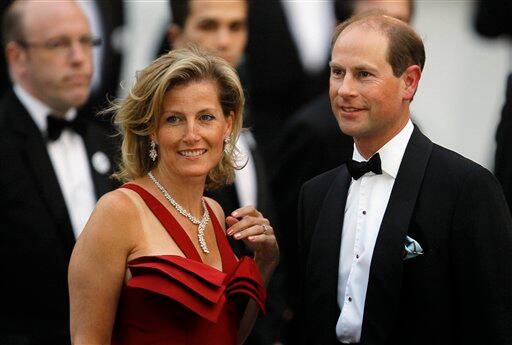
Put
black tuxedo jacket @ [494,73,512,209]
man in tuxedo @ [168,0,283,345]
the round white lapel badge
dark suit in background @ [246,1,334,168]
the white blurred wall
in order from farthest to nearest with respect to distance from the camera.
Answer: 1. the white blurred wall
2. dark suit in background @ [246,1,334,168]
3. man in tuxedo @ [168,0,283,345]
4. the round white lapel badge
5. black tuxedo jacket @ [494,73,512,209]

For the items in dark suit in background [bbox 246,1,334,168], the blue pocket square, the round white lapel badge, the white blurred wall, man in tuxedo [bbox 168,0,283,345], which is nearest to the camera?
the blue pocket square

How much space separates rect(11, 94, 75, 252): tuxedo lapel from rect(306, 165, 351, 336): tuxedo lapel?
5.33ft

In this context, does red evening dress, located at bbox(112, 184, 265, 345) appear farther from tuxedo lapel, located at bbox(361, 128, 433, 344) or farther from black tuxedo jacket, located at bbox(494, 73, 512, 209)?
black tuxedo jacket, located at bbox(494, 73, 512, 209)

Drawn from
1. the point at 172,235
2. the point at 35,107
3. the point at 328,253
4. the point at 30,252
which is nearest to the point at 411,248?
the point at 328,253

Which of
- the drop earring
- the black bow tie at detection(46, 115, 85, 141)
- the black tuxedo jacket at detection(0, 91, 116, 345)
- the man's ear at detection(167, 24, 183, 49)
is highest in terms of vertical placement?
the man's ear at detection(167, 24, 183, 49)

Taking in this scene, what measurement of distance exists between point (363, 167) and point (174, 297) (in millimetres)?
851

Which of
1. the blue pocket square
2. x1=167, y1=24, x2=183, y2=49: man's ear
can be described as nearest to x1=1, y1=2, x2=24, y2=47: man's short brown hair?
x1=167, y1=24, x2=183, y2=49: man's ear

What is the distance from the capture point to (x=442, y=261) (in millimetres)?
3498

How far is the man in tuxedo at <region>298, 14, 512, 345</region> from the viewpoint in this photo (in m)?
3.48

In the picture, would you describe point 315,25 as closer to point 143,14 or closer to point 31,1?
point 143,14

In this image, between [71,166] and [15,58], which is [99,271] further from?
[15,58]

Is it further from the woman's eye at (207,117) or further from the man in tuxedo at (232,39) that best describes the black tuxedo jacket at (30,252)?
the woman's eye at (207,117)

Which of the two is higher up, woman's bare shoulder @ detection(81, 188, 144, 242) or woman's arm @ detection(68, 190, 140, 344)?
woman's bare shoulder @ detection(81, 188, 144, 242)

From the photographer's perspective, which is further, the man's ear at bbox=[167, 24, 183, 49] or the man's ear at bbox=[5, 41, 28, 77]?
the man's ear at bbox=[167, 24, 183, 49]
